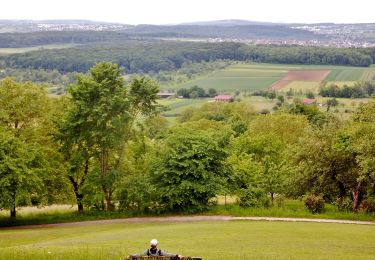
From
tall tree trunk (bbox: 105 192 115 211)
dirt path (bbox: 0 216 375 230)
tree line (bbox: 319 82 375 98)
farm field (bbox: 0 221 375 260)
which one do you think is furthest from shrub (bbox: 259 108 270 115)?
farm field (bbox: 0 221 375 260)

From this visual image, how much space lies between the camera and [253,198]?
146 ft

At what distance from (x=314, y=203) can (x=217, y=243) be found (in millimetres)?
18214

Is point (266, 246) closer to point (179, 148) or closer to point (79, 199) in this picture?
point (179, 148)

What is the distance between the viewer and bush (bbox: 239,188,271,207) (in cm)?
Result: 4425

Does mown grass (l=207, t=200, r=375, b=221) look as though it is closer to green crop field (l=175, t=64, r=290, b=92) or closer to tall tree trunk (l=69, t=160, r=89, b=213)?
tall tree trunk (l=69, t=160, r=89, b=213)

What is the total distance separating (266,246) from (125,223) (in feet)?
58.8

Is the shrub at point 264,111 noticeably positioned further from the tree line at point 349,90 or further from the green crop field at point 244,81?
the green crop field at point 244,81

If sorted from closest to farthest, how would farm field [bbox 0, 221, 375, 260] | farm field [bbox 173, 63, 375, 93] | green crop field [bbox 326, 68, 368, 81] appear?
farm field [bbox 0, 221, 375, 260] → green crop field [bbox 326, 68, 368, 81] → farm field [bbox 173, 63, 375, 93]

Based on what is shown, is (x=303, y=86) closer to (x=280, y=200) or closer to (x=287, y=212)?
(x=280, y=200)

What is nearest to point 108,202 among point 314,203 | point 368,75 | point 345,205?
point 314,203

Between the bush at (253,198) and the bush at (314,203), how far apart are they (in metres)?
3.89

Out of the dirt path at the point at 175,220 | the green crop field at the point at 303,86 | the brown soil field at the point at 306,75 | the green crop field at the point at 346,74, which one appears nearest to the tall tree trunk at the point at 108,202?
the dirt path at the point at 175,220

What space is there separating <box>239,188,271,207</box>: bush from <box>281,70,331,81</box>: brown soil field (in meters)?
133

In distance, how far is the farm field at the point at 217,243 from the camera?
21.3m
